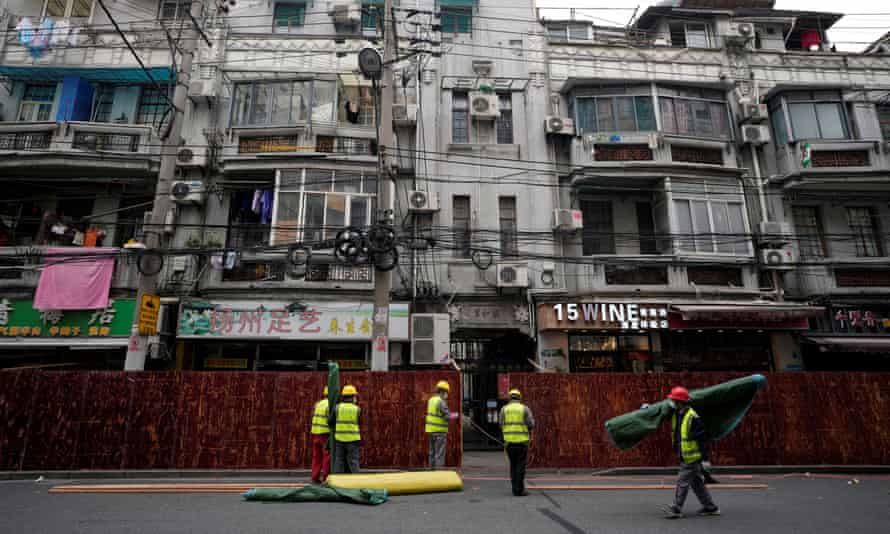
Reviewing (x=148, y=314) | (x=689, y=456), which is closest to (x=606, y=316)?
(x=689, y=456)

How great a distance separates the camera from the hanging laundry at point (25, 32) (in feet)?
53.4

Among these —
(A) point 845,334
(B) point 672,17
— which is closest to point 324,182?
(B) point 672,17

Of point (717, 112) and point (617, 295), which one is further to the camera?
point (717, 112)

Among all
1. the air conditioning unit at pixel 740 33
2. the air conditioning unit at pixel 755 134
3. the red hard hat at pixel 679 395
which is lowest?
the red hard hat at pixel 679 395

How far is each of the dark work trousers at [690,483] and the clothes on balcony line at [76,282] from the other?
14.5 meters

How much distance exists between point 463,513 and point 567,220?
10502mm

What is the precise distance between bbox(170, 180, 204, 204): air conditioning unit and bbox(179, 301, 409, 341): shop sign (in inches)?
131

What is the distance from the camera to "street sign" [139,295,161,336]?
10.8 metres

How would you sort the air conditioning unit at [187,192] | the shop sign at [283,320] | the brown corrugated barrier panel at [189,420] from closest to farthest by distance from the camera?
the brown corrugated barrier panel at [189,420], the shop sign at [283,320], the air conditioning unit at [187,192]

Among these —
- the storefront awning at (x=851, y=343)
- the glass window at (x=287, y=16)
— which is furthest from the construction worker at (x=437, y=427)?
the glass window at (x=287, y=16)

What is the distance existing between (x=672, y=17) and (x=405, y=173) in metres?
12.2

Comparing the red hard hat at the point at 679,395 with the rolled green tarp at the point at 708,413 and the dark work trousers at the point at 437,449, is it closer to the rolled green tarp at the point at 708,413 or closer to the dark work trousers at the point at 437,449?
the rolled green tarp at the point at 708,413

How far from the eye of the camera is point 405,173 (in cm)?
1603

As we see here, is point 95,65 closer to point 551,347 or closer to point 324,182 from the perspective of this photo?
point 324,182
